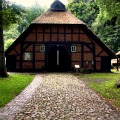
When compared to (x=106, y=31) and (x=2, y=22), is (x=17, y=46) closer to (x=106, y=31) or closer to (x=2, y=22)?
(x=2, y=22)

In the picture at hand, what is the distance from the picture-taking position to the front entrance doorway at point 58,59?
1521 inches

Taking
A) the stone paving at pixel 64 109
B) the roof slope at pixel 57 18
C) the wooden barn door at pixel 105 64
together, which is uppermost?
the roof slope at pixel 57 18

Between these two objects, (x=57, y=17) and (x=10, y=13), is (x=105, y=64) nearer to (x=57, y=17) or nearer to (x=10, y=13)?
(x=57, y=17)

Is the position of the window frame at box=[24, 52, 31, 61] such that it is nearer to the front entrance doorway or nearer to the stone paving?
the front entrance doorway

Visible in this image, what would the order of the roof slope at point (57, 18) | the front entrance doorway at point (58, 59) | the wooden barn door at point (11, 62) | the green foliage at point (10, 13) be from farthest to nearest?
the front entrance doorway at point (58, 59) < the wooden barn door at point (11, 62) < the roof slope at point (57, 18) < the green foliage at point (10, 13)

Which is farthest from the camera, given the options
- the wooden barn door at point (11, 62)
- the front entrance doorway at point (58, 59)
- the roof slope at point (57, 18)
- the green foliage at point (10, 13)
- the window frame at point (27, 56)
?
the front entrance doorway at point (58, 59)

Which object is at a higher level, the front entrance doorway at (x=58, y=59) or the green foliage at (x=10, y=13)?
the green foliage at (x=10, y=13)

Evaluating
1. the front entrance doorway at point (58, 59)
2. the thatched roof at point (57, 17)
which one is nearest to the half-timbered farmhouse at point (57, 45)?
the thatched roof at point (57, 17)

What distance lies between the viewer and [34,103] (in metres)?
13.0

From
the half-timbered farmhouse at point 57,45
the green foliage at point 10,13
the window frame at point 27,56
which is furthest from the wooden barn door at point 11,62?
the green foliage at point 10,13

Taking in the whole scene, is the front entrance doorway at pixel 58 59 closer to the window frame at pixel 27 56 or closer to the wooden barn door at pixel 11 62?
the window frame at pixel 27 56

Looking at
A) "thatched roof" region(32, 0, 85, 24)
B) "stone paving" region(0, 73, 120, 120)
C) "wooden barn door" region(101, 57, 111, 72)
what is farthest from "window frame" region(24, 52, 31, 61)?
"stone paving" region(0, 73, 120, 120)

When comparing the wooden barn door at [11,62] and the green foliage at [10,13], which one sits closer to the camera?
the green foliage at [10,13]

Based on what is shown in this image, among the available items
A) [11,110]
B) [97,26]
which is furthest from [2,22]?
[97,26]
